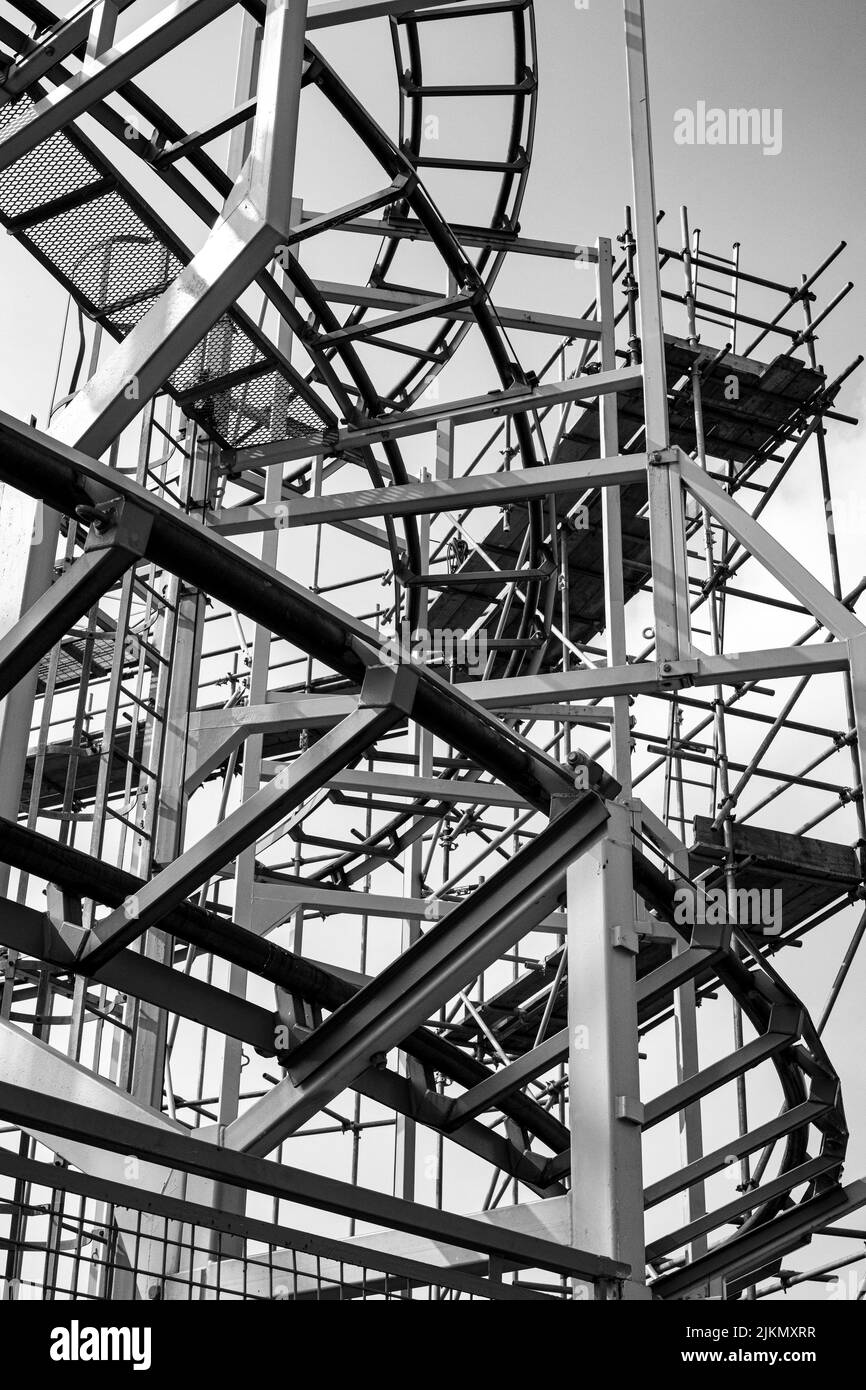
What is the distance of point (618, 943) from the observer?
5.52 meters

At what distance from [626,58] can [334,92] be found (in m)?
1.86

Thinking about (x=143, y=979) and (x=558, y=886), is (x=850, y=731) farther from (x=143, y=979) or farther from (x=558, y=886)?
(x=143, y=979)

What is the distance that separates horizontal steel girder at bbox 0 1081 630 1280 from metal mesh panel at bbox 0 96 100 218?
4.14 metres

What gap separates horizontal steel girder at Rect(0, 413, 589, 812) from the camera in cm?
380

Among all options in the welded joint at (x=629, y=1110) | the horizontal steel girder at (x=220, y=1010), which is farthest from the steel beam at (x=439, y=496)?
the welded joint at (x=629, y=1110)

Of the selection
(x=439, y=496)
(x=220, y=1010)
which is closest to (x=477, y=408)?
(x=439, y=496)

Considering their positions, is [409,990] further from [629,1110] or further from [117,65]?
[117,65]

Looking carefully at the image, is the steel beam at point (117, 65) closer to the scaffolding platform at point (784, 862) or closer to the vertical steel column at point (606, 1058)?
the vertical steel column at point (606, 1058)

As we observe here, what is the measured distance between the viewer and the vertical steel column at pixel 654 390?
7.23 m

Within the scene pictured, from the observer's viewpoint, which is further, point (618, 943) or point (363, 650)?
point (618, 943)

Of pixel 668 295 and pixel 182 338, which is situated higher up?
pixel 668 295
